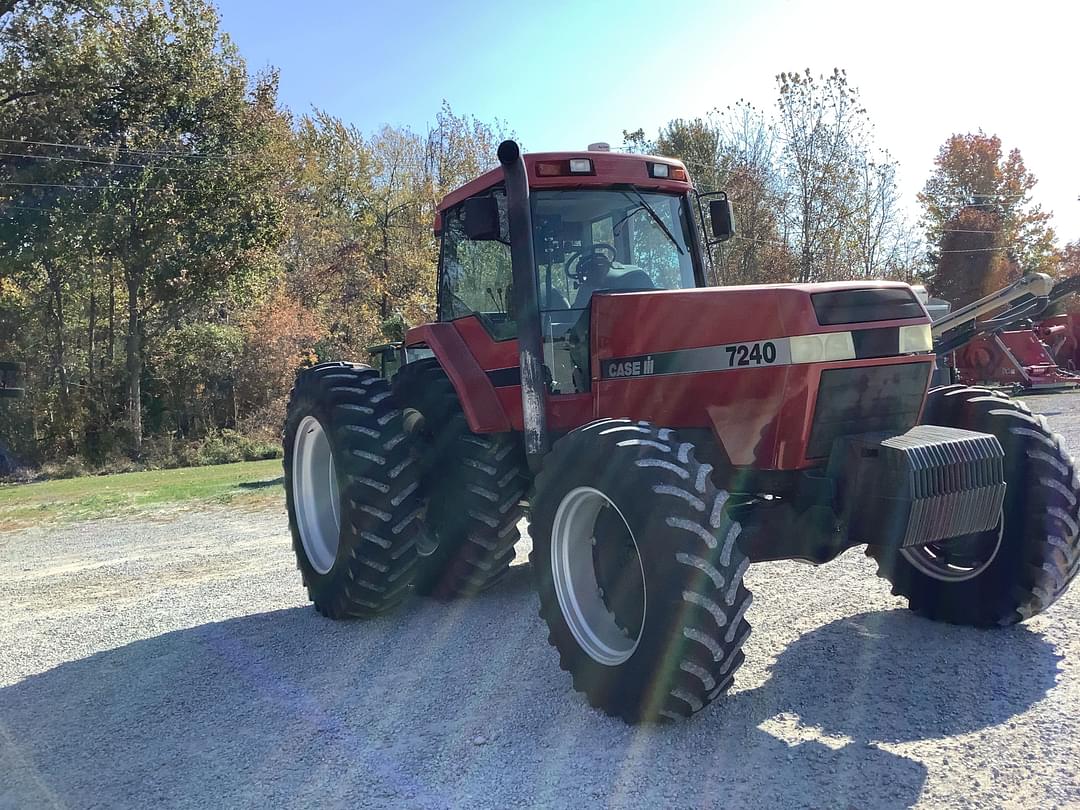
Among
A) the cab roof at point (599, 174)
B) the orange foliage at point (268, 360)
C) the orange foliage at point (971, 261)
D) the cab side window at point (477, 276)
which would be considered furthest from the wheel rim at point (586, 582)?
the orange foliage at point (971, 261)

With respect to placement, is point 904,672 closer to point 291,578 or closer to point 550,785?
point 550,785

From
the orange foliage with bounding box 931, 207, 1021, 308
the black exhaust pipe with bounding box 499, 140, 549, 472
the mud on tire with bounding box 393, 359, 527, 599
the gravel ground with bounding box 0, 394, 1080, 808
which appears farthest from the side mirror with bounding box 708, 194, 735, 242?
the orange foliage with bounding box 931, 207, 1021, 308

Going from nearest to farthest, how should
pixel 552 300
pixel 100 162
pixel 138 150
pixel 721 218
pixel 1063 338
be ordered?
pixel 552 300 < pixel 721 218 < pixel 100 162 < pixel 138 150 < pixel 1063 338

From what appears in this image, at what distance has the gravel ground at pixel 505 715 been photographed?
9.89 feet

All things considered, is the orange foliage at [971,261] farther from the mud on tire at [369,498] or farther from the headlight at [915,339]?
the mud on tire at [369,498]

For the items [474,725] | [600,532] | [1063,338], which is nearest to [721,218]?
[600,532]

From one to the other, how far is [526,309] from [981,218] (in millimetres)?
43396

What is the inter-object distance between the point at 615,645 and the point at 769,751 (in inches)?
32.6

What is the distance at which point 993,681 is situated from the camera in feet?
12.1

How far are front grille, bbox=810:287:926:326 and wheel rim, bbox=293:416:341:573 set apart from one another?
345 cm

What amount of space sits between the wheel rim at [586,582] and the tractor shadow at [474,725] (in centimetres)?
33

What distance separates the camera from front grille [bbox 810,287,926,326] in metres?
3.70

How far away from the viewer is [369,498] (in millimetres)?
4809

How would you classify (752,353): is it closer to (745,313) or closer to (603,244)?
(745,313)
